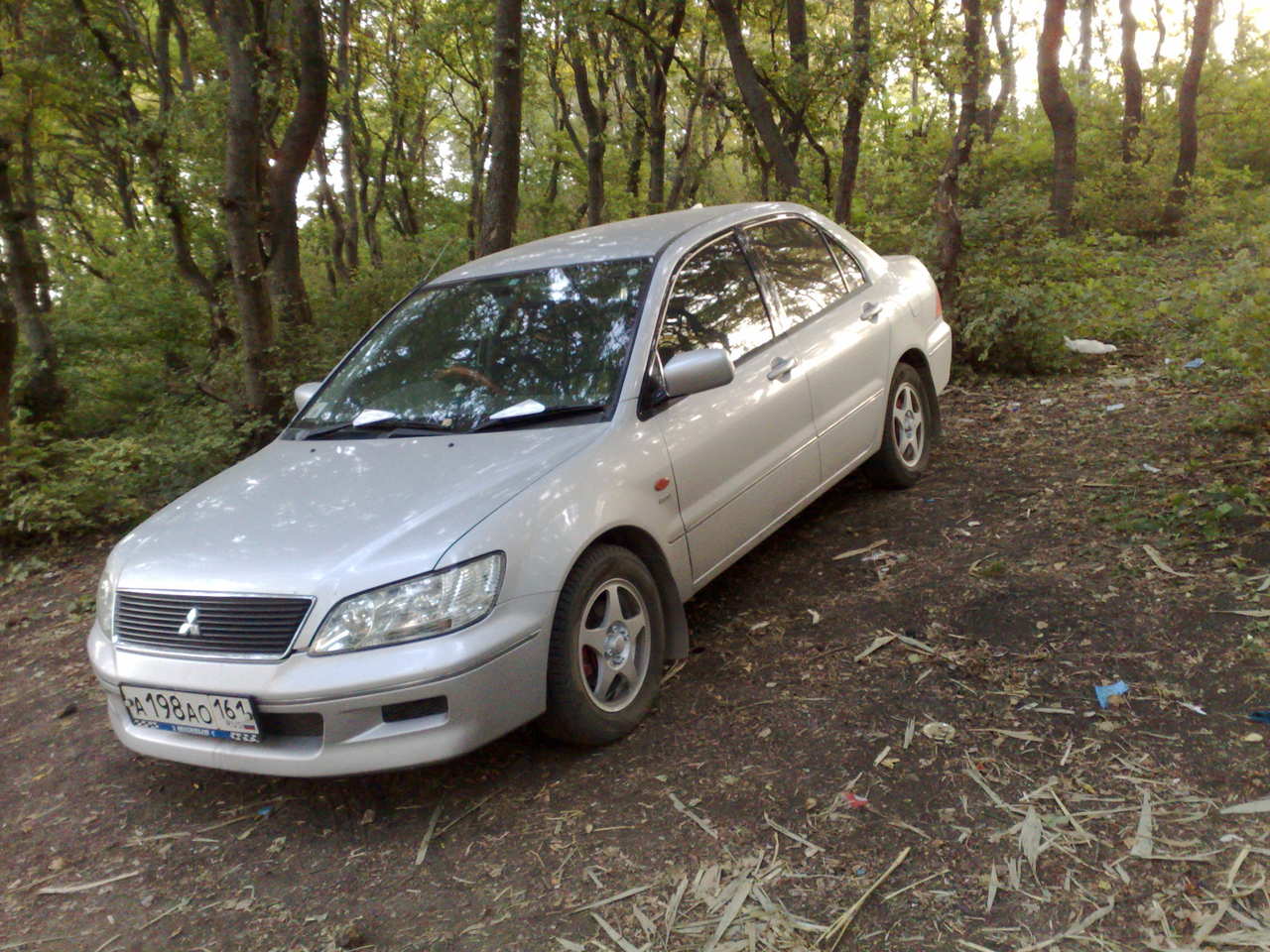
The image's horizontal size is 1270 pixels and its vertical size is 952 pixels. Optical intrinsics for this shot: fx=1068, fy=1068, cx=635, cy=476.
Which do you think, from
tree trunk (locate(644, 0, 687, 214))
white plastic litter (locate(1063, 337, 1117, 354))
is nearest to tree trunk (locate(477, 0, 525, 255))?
white plastic litter (locate(1063, 337, 1117, 354))

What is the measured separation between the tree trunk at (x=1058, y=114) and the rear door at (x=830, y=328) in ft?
28.0

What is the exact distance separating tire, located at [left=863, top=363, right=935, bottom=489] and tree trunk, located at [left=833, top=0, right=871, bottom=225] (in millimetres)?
6327

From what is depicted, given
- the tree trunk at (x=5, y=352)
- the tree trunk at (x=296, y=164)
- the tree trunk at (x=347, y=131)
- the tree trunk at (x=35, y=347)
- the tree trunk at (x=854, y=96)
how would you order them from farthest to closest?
the tree trunk at (x=347, y=131), the tree trunk at (x=35, y=347), the tree trunk at (x=854, y=96), the tree trunk at (x=296, y=164), the tree trunk at (x=5, y=352)

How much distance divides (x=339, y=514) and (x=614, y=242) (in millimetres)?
1984

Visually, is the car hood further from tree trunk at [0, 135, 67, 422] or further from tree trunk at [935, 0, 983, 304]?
tree trunk at [0, 135, 67, 422]

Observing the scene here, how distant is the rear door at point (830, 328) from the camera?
16.3 feet

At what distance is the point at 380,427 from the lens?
423 centimetres

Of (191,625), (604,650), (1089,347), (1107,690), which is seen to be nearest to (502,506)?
(604,650)

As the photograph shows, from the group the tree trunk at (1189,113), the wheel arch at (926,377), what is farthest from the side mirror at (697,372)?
the tree trunk at (1189,113)

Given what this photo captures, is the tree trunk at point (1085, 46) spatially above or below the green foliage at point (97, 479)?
above

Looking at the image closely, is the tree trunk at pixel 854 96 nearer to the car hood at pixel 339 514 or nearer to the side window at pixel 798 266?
the side window at pixel 798 266

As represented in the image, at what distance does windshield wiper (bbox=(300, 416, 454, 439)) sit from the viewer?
13.4 ft

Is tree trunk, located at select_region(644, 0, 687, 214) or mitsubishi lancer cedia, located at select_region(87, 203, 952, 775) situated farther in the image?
tree trunk, located at select_region(644, 0, 687, 214)

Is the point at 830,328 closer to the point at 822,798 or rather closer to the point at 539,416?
the point at 539,416
